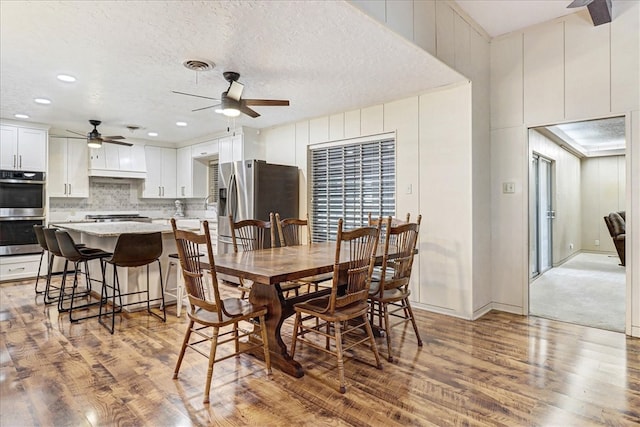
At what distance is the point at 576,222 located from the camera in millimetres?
7727

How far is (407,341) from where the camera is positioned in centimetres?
298

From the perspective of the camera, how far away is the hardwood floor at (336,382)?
6.33 ft

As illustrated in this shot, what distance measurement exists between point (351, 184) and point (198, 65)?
7.64 ft

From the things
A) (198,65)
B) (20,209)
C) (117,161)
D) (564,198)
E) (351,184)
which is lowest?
(20,209)

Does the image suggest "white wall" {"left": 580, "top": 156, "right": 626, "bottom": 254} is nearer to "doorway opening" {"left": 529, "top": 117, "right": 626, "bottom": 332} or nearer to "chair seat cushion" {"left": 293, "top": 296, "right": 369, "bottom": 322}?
"doorway opening" {"left": 529, "top": 117, "right": 626, "bottom": 332}

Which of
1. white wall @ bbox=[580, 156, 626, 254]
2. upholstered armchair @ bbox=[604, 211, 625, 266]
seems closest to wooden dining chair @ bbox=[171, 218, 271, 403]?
upholstered armchair @ bbox=[604, 211, 625, 266]

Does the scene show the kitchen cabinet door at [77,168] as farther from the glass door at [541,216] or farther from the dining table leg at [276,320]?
the glass door at [541,216]

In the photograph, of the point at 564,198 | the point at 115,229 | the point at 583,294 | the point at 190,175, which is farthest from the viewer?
the point at 190,175

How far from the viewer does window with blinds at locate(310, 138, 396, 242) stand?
171 inches

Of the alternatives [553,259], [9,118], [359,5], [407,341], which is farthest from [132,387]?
[553,259]

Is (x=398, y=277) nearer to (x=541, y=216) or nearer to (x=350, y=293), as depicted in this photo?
(x=350, y=293)

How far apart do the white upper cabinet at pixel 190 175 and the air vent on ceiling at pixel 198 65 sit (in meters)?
3.99

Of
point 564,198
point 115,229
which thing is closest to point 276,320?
point 115,229

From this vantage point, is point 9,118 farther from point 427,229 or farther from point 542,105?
point 542,105
